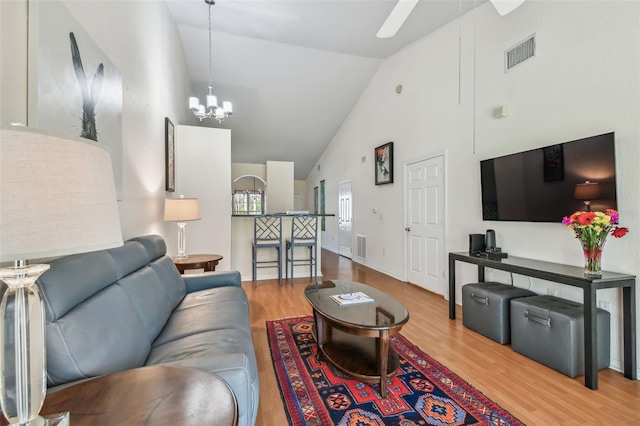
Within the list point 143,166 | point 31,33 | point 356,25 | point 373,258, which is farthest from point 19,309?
point 373,258

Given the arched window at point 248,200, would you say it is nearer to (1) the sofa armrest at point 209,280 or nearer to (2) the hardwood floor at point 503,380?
(2) the hardwood floor at point 503,380

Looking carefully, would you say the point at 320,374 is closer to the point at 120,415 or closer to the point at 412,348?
the point at 412,348

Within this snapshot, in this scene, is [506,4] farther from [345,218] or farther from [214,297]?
[345,218]

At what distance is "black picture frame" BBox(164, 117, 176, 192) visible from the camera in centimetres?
356

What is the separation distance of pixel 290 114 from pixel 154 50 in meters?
3.85

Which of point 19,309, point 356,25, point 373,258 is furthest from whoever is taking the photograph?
point 373,258

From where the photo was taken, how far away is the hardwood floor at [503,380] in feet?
5.46

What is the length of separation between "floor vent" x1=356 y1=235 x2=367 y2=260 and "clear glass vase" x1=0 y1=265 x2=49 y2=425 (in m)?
5.59

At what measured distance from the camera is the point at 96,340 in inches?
43.6

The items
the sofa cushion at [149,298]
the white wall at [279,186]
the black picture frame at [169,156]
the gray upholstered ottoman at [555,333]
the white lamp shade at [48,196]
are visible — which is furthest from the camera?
the white wall at [279,186]

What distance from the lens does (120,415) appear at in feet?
2.54

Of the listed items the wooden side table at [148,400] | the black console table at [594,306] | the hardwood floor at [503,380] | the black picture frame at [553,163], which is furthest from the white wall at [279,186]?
the wooden side table at [148,400]

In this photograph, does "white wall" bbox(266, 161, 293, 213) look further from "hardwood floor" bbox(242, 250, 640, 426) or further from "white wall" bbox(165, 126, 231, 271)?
"hardwood floor" bbox(242, 250, 640, 426)

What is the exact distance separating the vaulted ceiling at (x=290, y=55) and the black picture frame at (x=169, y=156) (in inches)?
62.7
